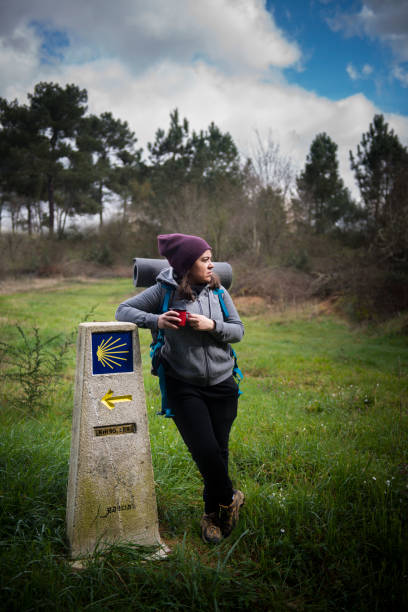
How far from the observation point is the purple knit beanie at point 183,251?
2883mm

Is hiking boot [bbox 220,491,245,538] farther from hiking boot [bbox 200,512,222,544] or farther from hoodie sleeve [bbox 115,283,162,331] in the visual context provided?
hoodie sleeve [bbox 115,283,162,331]

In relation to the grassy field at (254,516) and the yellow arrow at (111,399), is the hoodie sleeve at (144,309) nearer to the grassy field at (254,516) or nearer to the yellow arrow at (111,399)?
the yellow arrow at (111,399)

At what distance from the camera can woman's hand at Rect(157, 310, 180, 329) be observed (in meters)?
2.60

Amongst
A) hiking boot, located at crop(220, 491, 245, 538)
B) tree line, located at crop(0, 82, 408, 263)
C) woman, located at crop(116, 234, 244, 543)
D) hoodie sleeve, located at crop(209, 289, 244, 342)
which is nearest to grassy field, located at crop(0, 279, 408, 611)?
hiking boot, located at crop(220, 491, 245, 538)

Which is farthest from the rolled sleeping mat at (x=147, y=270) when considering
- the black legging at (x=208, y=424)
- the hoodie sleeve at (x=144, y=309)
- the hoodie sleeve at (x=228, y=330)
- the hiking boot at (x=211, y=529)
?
the hiking boot at (x=211, y=529)

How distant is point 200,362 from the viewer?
2.77 meters

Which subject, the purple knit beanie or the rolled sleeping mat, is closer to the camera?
the purple knit beanie

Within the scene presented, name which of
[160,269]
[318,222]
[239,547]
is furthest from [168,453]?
[318,222]

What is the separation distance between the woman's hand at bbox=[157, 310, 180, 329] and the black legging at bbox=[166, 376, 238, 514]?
0.43 metres

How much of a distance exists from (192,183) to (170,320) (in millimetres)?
33411

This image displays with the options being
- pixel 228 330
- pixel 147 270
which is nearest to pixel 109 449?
pixel 228 330

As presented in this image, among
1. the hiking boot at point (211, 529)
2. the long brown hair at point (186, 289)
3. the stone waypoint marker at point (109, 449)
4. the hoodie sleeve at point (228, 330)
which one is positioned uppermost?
the long brown hair at point (186, 289)

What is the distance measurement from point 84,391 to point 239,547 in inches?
58.0

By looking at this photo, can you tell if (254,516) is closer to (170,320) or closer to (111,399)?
(111,399)
